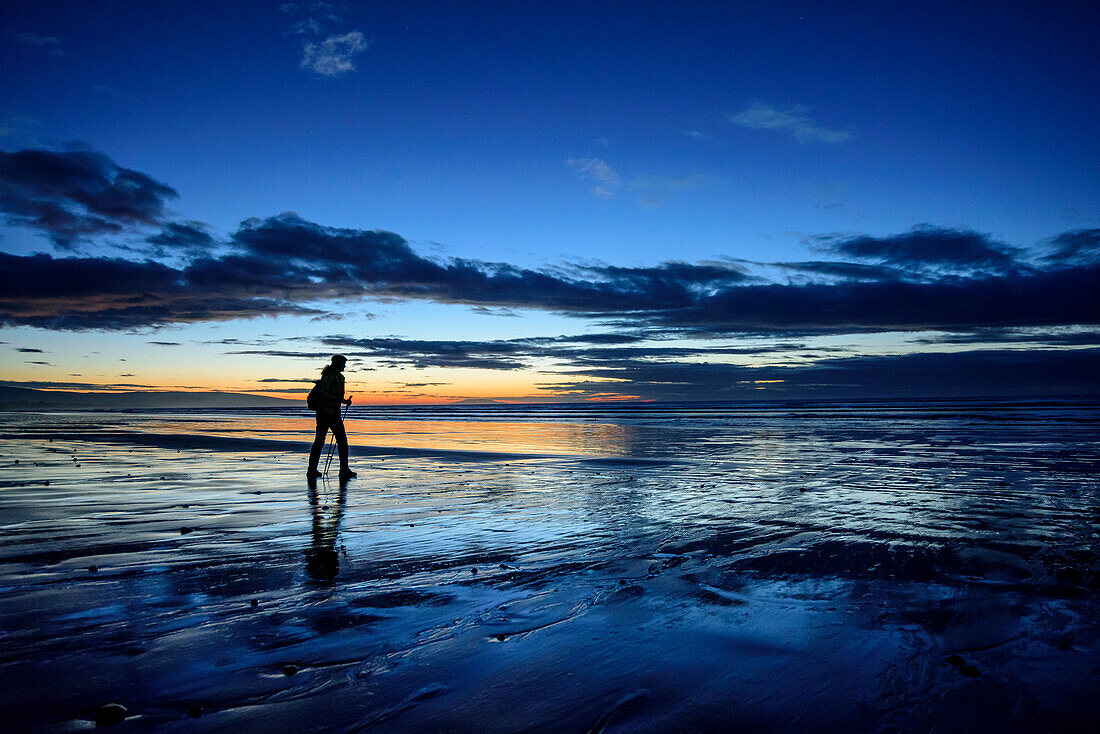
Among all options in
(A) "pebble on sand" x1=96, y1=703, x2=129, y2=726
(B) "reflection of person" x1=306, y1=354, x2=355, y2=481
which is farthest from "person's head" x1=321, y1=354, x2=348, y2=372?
(A) "pebble on sand" x1=96, y1=703, x2=129, y2=726

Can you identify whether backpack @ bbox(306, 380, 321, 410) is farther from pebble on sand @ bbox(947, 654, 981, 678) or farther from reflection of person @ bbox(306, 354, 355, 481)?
pebble on sand @ bbox(947, 654, 981, 678)

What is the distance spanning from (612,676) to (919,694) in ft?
5.35

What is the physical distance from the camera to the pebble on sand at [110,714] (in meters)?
2.79

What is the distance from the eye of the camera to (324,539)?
682cm

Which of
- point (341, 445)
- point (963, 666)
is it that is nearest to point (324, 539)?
point (341, 445)

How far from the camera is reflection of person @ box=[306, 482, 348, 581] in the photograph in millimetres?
5508

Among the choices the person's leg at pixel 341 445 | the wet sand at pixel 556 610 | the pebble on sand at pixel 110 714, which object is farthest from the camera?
the person's leg at pixel 341 445

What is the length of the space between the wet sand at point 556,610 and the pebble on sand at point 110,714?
0.03 meters

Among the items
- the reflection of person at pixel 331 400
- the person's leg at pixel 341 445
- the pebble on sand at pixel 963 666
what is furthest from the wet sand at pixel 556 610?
the reflection of person at pixel 331 400

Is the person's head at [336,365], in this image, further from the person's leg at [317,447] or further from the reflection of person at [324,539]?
the reflection of person at [324,539]

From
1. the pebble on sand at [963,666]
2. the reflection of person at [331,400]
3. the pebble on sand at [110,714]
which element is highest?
the reflection of person at [331,400]

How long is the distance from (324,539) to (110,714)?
4.04 m

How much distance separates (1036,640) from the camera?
12.6 ft

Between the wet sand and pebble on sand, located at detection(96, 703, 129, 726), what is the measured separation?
0.03m
